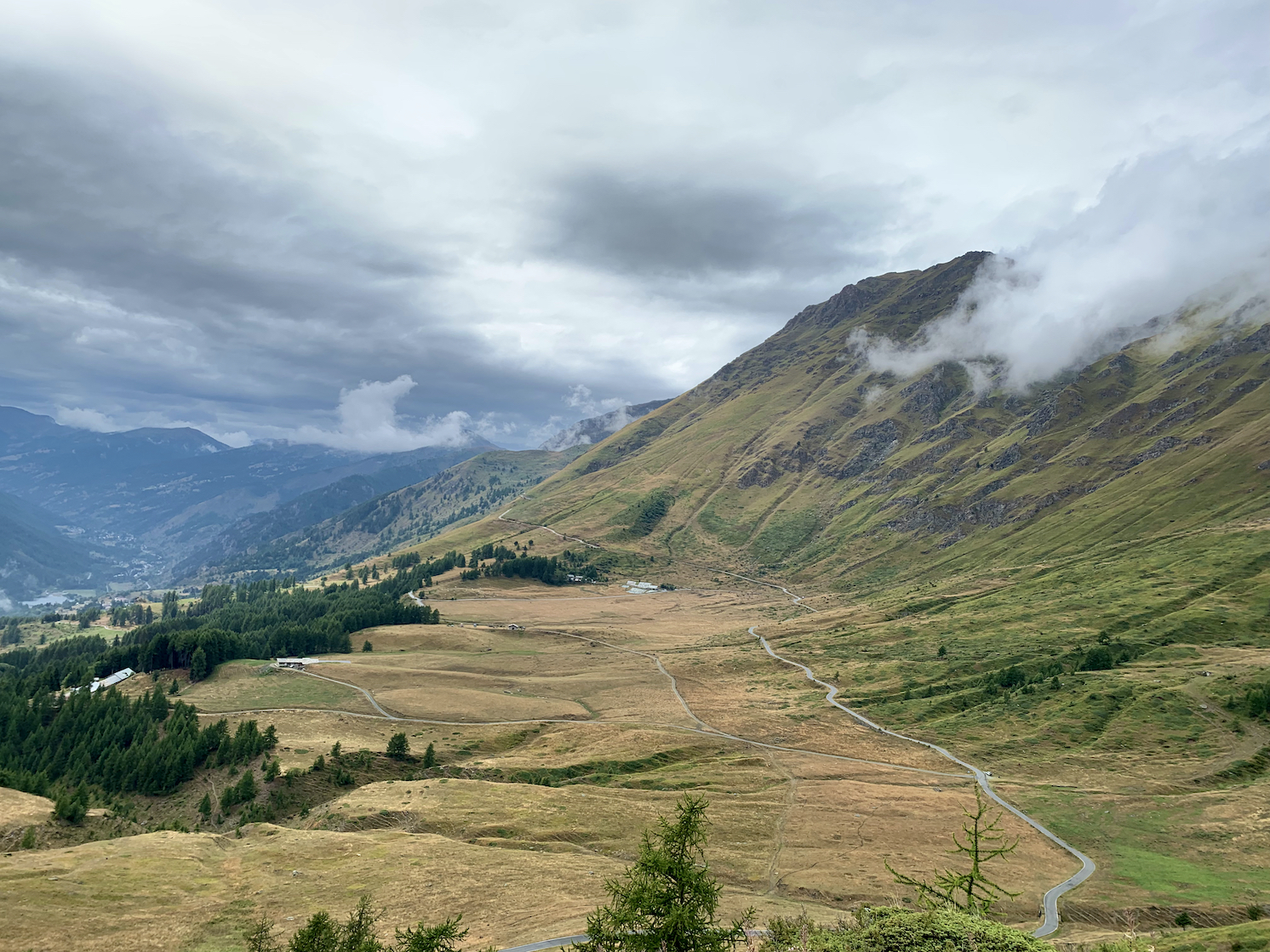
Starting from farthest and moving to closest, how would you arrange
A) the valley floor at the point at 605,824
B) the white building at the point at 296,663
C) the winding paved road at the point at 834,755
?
the white building at the point at 296,663, the winding paved road at the point at 834,755, the valley floor at the point at 605,824

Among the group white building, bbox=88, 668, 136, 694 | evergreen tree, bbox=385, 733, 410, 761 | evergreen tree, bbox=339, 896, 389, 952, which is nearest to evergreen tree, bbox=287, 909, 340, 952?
evergreen tree, bbox=339, 896, 389, 952

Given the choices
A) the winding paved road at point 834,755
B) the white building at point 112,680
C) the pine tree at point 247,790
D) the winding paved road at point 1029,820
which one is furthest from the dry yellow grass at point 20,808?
the winding paved road at point 1029,820

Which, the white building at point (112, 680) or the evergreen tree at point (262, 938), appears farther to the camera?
the white building at point (112, 680)

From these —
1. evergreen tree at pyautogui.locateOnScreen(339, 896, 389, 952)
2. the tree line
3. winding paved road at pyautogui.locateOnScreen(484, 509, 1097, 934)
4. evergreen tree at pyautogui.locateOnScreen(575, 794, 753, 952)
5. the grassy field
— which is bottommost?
the tree line

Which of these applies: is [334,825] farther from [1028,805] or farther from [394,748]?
[1028,805]

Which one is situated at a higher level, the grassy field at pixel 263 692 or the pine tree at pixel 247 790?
the grassy field at pixel 263 692

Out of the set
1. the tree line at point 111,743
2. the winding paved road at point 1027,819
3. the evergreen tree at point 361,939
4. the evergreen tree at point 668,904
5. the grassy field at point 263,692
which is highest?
the evergreen tree at point 668,904

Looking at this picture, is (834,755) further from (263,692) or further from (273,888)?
(263,692)

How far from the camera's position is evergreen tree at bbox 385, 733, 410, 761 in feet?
357

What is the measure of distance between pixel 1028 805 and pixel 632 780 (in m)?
54.3

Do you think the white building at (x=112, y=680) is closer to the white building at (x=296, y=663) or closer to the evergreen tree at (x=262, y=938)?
the white building at (x=296, y=663)

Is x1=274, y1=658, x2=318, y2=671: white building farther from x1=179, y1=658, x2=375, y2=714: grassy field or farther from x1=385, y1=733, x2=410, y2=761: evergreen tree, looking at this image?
x1=385, y1=733, x2=410, y2=761: evergreen tree

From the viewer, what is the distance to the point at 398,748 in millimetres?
108938

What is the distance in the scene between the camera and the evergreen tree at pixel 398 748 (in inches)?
4279
